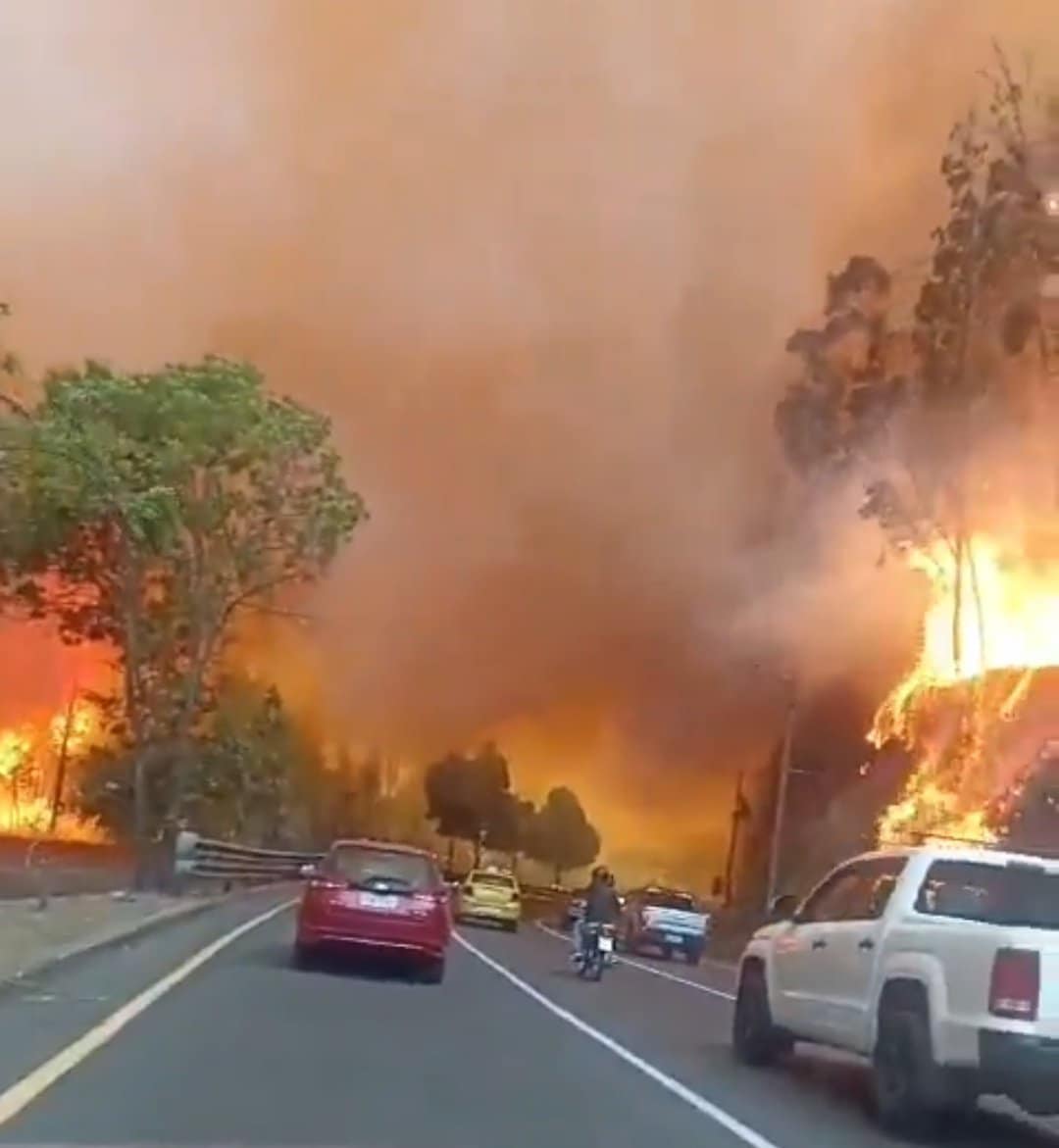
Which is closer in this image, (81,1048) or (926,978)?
(926,978)

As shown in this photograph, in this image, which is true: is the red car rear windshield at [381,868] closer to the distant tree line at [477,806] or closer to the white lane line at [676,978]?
the white lane line at [676,978]

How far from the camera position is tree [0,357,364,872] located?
4253 cm

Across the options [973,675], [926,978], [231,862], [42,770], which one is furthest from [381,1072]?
[42,770]

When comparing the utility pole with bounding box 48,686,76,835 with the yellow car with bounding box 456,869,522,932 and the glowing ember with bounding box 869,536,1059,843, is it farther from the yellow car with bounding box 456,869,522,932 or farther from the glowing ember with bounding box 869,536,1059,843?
the glowing ember with bounding box 869,536,1059,843

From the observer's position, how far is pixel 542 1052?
16.9 m

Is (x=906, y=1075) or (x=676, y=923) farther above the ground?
(x=676, y=923)

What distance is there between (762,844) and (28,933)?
46162 millimetres

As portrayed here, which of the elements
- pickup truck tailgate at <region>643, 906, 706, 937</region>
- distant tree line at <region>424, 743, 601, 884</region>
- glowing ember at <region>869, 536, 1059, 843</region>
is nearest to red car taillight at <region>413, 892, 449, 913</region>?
pickup truck tailgate at <region>643, 906, 706, 937</region>

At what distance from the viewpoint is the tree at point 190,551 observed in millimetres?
42531

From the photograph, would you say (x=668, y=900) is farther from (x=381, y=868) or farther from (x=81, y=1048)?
(x=81, y=1048)

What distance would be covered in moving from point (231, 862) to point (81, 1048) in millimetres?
41493

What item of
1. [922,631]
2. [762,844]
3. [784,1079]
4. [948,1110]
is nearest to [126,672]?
[922,631]

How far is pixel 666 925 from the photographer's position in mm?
43750

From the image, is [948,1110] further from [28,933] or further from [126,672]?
[126,672]
